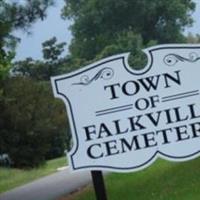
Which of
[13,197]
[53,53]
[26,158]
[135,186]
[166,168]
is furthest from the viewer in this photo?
[53,53]

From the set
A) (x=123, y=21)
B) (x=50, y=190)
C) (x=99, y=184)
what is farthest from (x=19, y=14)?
(x=123, y=21)

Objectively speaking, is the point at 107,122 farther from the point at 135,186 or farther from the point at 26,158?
the point at 26,158

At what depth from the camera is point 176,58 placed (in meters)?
8.17

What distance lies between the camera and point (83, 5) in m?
81.3

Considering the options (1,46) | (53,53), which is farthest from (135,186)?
(53,53)

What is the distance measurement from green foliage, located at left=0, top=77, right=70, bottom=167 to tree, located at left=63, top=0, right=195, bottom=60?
51.7m

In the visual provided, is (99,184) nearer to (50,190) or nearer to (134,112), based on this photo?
(134,112)

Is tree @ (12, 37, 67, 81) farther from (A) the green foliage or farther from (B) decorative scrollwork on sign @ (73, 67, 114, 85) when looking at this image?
(B) decorative scrollwork on sign @ (73, 67, 114, 85)

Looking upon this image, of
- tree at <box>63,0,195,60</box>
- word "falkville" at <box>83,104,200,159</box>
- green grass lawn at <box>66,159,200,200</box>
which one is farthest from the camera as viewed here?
tree at <box>63,0,195,60</box>

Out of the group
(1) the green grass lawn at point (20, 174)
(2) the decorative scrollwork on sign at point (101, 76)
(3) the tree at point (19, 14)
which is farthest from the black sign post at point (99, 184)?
(1) the green grass lawn at point (20, 174)

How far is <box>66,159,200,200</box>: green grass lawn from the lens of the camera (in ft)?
44.7

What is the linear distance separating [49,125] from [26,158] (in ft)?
5.21

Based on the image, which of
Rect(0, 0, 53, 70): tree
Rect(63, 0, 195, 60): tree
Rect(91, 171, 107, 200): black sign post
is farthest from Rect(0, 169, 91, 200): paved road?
Rect(63, 0, 195, 60): tree

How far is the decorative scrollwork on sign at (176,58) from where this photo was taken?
320 inches
